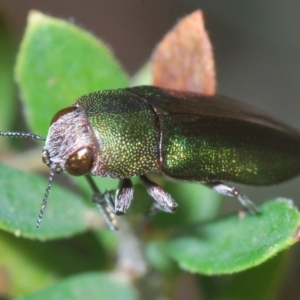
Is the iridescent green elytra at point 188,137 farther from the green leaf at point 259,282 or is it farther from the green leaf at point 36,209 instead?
the green leaf at point 259,282

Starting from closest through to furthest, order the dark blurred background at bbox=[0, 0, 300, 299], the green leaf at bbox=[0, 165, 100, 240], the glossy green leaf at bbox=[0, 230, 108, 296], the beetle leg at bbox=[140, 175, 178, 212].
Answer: the green leaf at bbox=[0, 165, 100, 240] < the beetle leg at bbox=[140, 175, 178, 212] < the glossy green leaf at bbox=[0, 230, 108, 296] < the dark blurred background at bbox=[0, 0, 300, 299]

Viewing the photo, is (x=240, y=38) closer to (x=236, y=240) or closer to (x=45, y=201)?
(x=236, y=240)

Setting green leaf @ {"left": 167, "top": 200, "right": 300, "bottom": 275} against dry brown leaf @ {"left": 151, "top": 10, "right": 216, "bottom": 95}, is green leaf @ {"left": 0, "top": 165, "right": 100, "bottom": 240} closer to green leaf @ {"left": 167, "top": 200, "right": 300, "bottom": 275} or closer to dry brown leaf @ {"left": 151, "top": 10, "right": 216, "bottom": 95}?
green leaf @ {"left": 167, "top": 200, "right": 300, "bottom": 275}

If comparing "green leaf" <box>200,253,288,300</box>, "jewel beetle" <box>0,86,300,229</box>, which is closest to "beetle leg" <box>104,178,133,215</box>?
"jewel beetle" <box>0,86,300,229</box>

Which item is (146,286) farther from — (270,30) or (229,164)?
(270,30)

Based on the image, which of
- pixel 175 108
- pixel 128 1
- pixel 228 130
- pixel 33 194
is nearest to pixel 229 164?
pixel 228 130

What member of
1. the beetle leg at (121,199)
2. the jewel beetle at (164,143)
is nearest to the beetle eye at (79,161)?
the jewel beetle at (164,143)
